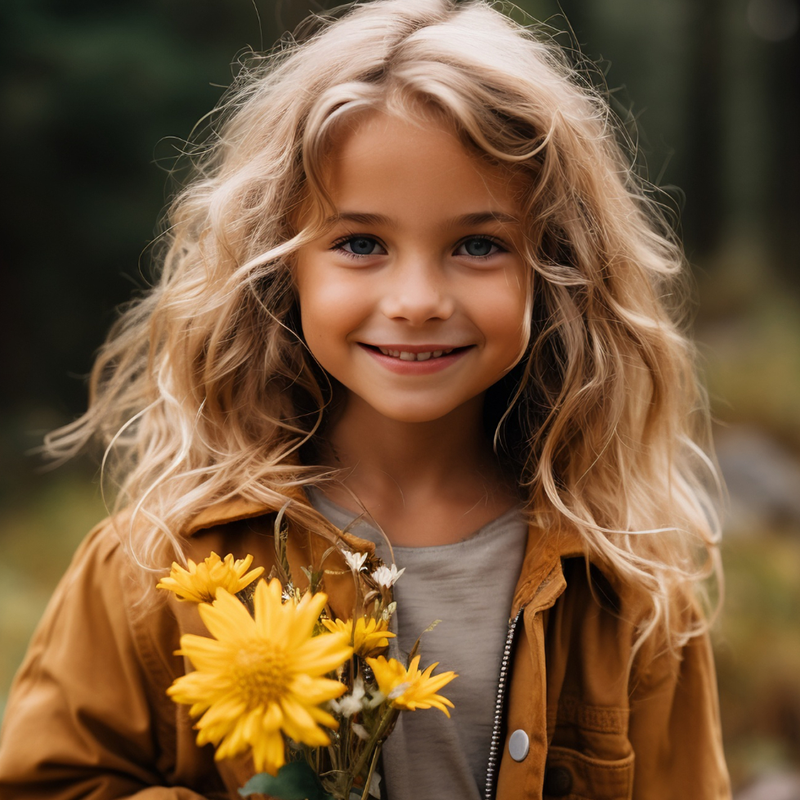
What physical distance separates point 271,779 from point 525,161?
0.83 metres

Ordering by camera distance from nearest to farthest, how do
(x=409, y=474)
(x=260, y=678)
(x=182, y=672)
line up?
(x=260, y=678), (x=182, y=672), (x=409, y=474)

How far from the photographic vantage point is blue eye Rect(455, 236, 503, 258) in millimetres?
1153

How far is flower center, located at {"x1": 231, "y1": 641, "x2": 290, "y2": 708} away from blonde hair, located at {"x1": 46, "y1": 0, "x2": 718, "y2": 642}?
479 mm

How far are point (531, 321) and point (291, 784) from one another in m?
0.77

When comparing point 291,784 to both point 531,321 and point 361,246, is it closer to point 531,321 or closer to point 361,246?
point 361,246

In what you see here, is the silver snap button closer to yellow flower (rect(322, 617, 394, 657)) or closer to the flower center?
yellow flower (rect(322, 617, 394, 657))

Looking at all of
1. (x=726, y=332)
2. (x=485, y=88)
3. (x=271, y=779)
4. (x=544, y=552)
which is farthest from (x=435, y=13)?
(x=726, y=332)

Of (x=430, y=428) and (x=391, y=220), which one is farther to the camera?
(x=430, y=428)

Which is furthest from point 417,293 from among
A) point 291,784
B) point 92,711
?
point 92,711

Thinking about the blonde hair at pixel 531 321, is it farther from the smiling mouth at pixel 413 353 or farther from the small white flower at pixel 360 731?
the small white flower at pixel 360 731

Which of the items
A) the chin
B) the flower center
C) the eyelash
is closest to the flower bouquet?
the flower center

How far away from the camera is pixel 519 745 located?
3.81 ft

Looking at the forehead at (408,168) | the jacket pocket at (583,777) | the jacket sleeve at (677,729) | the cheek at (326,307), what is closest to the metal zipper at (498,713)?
the jacket pocket at (583,777)

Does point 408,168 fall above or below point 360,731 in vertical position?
above
